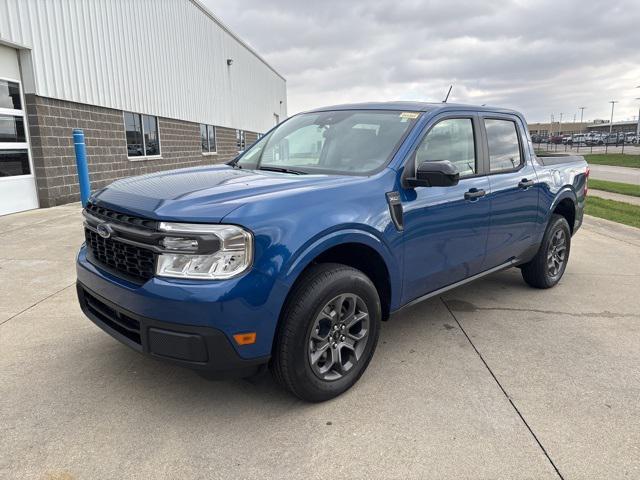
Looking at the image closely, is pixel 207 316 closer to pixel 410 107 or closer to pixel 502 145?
pixel 410 107

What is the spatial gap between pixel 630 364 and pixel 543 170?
206cm

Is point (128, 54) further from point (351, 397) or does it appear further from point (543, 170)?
point (351, 397)

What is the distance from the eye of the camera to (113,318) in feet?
9.09

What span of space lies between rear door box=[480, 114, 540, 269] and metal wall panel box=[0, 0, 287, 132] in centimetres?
865

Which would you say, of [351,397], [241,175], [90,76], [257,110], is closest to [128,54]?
[90,76]

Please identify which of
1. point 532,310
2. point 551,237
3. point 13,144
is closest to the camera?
point 532,310

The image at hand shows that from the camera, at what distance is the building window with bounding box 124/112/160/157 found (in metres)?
13.8

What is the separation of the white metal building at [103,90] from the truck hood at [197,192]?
24.2ft

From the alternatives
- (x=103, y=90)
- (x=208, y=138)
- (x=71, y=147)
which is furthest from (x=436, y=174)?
(x=208, y=138)

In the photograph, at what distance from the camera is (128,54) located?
532 inches

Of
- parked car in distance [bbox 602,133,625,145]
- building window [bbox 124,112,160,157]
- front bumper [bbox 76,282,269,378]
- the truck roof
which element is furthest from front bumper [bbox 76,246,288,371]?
parked car in distance [bbox 602,133,625,145]

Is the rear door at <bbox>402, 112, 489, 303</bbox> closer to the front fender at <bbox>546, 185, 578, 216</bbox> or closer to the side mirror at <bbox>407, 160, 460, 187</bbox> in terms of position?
the side mirror at <bbox>407, 160, 460, 187</bbox>

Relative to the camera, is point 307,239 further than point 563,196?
No

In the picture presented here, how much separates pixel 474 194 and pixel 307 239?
1.77m
